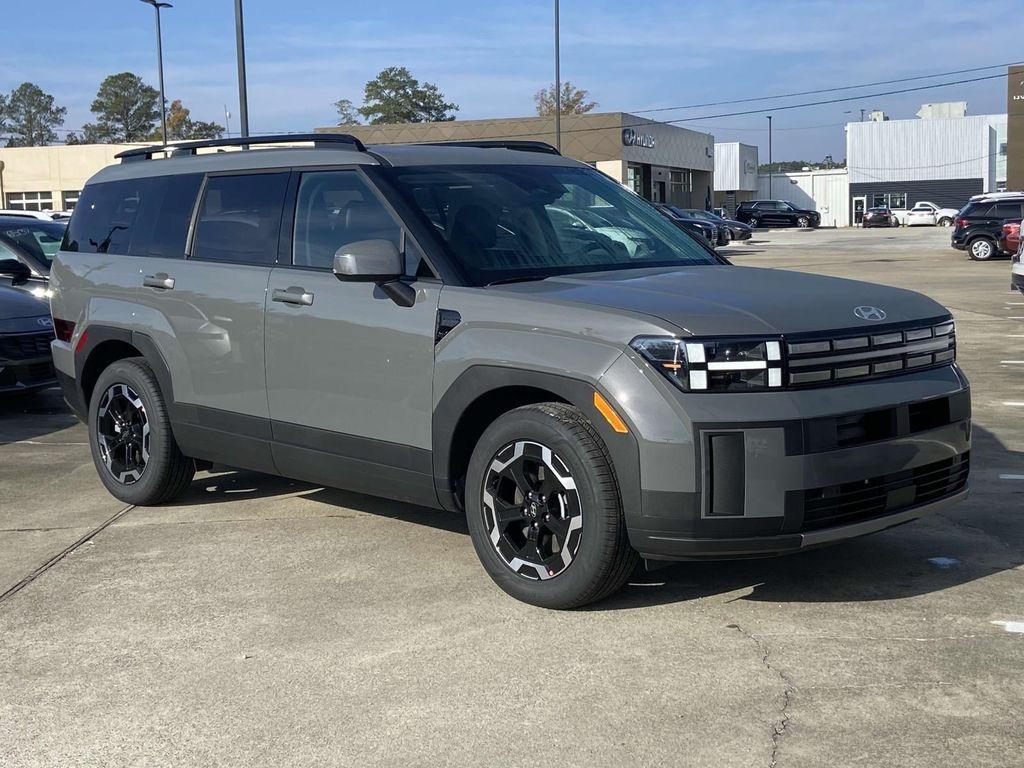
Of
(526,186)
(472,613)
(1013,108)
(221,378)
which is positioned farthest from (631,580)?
(1013,108)

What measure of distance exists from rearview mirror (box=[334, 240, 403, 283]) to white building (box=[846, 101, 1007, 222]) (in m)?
82.9

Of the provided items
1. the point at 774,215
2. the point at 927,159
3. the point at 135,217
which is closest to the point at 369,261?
the point at 135,217

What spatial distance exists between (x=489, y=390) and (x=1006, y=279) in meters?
21.8

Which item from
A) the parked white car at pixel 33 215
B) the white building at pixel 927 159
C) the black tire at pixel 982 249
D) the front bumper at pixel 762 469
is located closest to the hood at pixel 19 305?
the parked white car at pixel 33 215

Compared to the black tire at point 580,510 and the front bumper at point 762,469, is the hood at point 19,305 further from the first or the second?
the front bumper at point 762,469

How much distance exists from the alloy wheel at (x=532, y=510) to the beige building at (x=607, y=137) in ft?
166

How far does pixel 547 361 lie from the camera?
4.53 m

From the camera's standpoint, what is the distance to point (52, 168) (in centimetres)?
6200

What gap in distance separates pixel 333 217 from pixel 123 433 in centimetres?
200

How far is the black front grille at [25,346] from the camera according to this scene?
9625 millimetres

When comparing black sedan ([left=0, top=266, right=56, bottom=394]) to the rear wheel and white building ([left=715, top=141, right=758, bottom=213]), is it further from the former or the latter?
white building ([left=715, top=141, right=758, bottom=213])

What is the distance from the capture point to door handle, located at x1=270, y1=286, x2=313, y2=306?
5.47 meters

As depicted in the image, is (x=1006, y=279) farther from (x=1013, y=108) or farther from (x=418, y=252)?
(x=1013, y=108)

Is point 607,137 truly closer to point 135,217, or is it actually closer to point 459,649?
point 135,217
